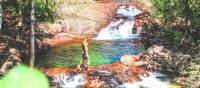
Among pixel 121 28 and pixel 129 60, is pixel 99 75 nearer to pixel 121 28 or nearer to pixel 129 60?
pixel 129 60

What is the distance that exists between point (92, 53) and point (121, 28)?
739 centimetres

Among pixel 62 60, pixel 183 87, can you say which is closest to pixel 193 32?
pixel 183 87

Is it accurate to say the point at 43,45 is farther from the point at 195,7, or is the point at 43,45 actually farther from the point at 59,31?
the point at 195,7

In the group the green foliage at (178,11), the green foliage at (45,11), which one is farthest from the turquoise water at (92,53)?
the green foliage at (178,11)

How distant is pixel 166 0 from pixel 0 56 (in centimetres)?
879

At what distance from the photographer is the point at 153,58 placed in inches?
829

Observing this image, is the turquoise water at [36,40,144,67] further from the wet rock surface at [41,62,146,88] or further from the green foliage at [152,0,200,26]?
the green foliage at [152,0,200,26]

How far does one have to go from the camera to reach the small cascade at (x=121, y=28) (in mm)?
30219

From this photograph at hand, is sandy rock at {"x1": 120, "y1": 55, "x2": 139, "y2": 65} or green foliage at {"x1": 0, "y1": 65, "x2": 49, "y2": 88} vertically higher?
green foliage at {"x1": 0, "y1": 65, "x2": 49, "y2": 88}

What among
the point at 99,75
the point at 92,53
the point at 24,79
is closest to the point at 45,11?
the point at 92,53

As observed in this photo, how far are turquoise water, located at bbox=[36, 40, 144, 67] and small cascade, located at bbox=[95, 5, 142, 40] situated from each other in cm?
210

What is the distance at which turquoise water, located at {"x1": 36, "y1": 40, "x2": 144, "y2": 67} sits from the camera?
22297 millimetres

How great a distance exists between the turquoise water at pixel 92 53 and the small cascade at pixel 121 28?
210 cm

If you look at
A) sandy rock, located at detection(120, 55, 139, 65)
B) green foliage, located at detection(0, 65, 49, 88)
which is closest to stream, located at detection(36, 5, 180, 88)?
sandy rock, located at detection(120, 55, 139, 65)
